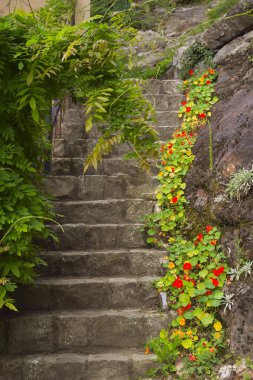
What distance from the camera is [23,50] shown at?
89.5 inches

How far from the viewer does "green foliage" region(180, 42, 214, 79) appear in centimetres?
588

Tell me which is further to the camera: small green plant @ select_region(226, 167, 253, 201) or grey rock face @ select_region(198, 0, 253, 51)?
grey rock face @ select_region(198, 0, 253, 51)

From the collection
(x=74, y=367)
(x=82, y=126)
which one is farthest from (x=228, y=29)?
(x=74, y=367)

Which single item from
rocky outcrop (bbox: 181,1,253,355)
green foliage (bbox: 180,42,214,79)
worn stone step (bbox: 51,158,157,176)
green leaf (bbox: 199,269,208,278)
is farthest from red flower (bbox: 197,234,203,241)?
green foliage (bbox: 180,42,214,79)

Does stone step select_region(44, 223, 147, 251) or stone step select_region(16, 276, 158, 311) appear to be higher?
stone step select_region(44, 223, 147, 251)

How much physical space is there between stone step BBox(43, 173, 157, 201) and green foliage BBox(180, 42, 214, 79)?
7.51ft

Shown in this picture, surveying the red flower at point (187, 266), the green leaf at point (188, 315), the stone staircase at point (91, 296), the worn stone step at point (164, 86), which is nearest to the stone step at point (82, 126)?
the worn stone step at point (164, 86)

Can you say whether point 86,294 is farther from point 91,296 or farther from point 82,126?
point 82,126

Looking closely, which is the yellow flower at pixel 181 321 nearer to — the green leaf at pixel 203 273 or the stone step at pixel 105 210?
the green leaf at pixel 203 273

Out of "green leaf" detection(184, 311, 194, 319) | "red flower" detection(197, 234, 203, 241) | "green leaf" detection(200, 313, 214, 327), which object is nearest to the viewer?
"green leaf" detection(200, 313, 214, 327)

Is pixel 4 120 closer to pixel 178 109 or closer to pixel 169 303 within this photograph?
pixel 169 303

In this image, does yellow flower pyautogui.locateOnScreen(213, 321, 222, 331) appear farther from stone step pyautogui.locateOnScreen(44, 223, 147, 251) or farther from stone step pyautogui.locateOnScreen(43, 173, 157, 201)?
stone step pyautogui.locateOnScreen(43, 173, 157, 201)

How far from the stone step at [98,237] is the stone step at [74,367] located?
3.50ft

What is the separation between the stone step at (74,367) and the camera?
2.82m
